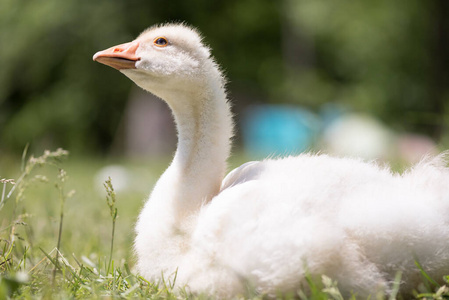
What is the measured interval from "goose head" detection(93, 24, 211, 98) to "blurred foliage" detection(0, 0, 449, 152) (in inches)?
567

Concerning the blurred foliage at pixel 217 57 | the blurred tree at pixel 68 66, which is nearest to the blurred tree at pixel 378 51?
the blurred foliage at pixel 217 57

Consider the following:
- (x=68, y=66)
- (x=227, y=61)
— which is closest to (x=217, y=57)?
(x=227, y=61)

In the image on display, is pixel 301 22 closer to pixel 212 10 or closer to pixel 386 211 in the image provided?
pixel 212 10

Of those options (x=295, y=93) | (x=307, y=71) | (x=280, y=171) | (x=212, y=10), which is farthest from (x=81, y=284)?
(x=212, y=10)

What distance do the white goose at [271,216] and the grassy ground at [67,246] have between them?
0.34 feet

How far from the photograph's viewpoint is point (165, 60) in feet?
9.05

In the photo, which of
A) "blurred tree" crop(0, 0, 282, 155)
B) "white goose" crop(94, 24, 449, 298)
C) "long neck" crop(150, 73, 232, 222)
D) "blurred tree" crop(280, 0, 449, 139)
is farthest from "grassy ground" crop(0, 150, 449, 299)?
"blurred tree" crop(0, 0, 282, 155)


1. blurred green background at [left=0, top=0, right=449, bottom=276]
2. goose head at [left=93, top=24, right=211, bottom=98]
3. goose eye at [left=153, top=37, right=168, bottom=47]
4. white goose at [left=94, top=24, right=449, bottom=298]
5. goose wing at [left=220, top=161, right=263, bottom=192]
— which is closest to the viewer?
white goose at [left=94, top=24, right=449, bottom=298]

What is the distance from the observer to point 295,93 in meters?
18.8

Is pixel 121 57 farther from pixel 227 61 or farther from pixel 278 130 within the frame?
pixel 227 61

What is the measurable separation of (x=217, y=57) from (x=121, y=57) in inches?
693

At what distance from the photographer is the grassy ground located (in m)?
2.32

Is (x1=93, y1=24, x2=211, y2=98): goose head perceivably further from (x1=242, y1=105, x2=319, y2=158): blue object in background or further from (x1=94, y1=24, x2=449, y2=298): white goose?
(x1=242, y1=105, x2=319, y2=158): blue object in background

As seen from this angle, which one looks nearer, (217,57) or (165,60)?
(165,60)
